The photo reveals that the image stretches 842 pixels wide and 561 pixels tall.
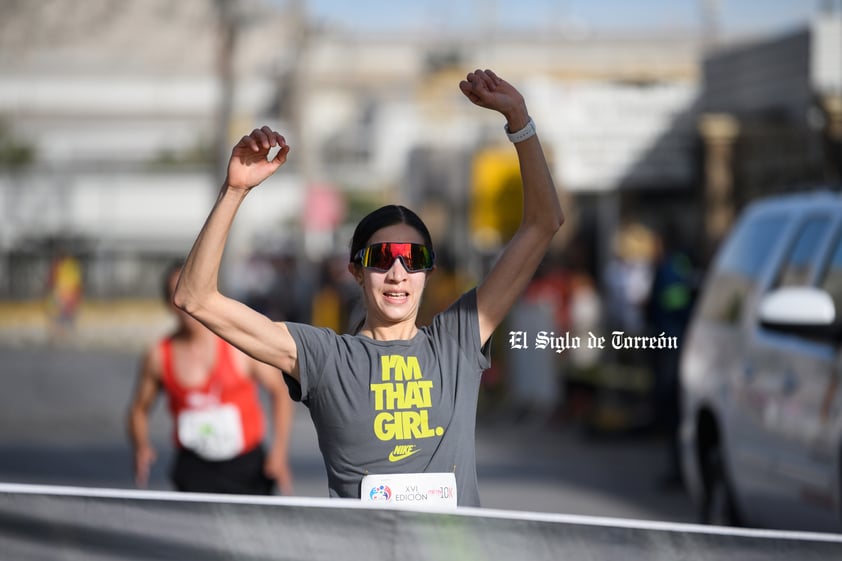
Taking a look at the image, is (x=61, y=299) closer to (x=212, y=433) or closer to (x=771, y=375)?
(x=212, y=433)

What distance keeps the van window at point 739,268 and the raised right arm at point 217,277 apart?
15.6ft

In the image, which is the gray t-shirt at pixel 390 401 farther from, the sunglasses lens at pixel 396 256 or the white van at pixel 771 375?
the white van at pixel 771 375

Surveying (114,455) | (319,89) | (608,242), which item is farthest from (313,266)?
(319,89)

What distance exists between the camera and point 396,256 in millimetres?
3992

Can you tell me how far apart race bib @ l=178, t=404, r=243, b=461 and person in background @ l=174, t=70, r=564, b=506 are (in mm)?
3108

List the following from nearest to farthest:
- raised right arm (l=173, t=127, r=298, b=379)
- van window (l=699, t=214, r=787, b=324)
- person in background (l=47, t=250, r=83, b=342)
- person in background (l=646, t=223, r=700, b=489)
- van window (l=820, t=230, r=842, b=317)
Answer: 1. raised right arm (l=173, t=127, r=298, b=379)
2. van window (l=820, t=230, r=842, b=317)
3. van window (l=699, t=214, r=787, b=324)
4. person in background (l=646, t=223, r=700, b=489)
5. person in background (l=47, t=250, r=83, b=342)

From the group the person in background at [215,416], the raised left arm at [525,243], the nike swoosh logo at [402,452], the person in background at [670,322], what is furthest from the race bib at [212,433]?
the person in background at [670,322]

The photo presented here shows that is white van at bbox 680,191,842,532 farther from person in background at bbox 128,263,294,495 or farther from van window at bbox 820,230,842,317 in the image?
person in background at bbox 128,263,294,495

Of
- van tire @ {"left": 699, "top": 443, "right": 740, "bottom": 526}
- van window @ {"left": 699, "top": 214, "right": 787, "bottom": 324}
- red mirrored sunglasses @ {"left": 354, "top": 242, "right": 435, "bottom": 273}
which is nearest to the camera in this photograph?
red mirrored sunglasses @ {"left": 354, "top": 242, "right": 435, "bottom": 273}

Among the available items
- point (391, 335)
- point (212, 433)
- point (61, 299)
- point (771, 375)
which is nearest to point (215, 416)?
point (212, 433)

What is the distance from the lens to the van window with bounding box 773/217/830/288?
297 inches

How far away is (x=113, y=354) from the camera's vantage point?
3359 centimetres

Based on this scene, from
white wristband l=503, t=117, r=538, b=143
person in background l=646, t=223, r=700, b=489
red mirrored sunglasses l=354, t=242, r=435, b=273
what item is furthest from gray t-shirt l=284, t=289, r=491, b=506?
person in background l=646, t=223, r=700, b=489

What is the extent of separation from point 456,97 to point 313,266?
729 centimetres
